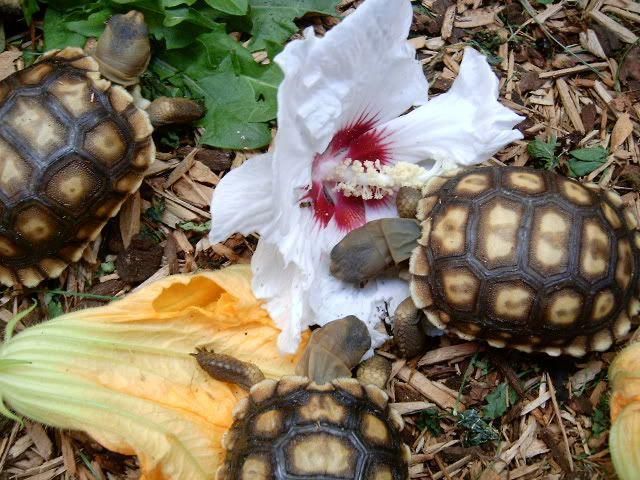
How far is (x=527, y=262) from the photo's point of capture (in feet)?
10.5

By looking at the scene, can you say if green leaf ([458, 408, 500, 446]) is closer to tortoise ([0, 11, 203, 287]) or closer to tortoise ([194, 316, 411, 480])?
tortoise ([194, 316, 411, 480])

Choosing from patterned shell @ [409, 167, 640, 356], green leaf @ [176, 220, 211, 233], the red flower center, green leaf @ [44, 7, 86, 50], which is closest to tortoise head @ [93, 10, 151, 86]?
green leaf @ [44, 7, 86, 50]

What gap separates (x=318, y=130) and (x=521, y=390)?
4.64 ft

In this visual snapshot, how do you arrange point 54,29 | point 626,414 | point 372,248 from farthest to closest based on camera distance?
point 54,29, point 372,248, point 626,414

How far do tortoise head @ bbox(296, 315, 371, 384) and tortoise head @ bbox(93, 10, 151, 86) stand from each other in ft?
4.86

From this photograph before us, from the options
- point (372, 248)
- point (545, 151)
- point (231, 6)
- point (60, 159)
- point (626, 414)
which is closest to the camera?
point (626, 414)

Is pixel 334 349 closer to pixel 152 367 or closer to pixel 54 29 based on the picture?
pixel 152 367

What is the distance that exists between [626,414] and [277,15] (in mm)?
2250

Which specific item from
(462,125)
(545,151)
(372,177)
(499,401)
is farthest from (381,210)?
(499,401)

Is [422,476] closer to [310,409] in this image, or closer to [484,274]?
[310,409]

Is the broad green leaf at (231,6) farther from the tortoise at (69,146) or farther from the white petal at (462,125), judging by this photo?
the white petal at (462,125)

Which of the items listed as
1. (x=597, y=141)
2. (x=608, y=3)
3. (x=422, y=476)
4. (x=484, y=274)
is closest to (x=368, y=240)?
(x=484, y=274)

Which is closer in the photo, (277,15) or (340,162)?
(340,162)

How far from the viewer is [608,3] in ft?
13.2
